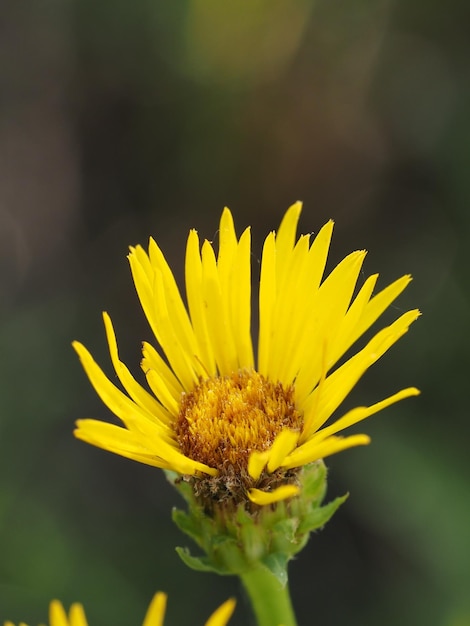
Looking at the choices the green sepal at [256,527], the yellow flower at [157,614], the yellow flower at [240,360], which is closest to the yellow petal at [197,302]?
the yellow flower at [240,360]

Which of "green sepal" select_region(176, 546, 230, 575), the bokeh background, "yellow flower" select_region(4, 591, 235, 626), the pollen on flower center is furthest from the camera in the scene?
the bokeh background

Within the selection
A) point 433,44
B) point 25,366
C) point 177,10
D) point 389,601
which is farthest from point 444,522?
point 177,10

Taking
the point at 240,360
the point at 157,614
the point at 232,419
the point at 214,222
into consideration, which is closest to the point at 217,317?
the point at 240,360

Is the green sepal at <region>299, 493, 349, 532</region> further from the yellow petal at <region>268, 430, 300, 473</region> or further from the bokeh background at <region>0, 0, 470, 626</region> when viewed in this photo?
the bokeh background at <region>0, 0, 470, 626</region>

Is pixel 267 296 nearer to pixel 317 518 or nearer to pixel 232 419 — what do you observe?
pixel 232 419

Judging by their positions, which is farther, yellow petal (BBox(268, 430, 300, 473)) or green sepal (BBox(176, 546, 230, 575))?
green sepal (BBox(176, 546, 230, 575))

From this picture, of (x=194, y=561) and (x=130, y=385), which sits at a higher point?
(x=130, y=385)

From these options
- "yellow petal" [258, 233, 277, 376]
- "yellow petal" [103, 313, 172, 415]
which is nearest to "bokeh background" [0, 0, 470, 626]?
"yellow petal" [258, 233, 277, 376]
